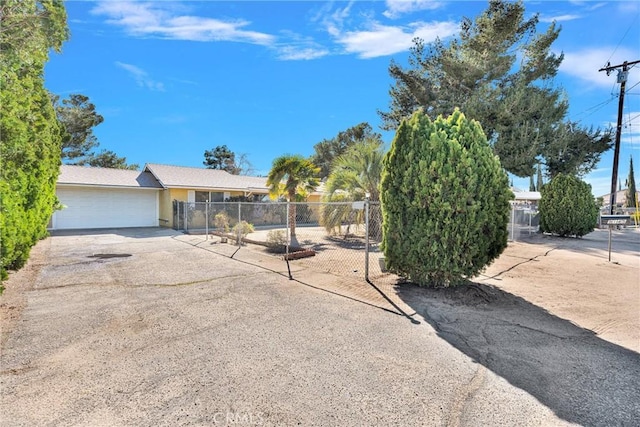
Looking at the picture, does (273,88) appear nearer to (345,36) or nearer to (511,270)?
(345,36)

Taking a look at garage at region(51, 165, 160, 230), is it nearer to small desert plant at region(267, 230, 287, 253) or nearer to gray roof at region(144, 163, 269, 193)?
gray roof at region(144, 163, 269, 193)

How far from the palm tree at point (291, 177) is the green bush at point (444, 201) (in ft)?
24.6

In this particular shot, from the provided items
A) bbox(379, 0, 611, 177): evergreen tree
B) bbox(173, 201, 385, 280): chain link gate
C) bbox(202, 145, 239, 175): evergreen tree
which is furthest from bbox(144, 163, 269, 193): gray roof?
bbox(202, 145, 239, 175): evergreen tree

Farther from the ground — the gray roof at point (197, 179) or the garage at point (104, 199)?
the gray roof at point (197, 179)

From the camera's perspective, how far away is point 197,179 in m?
18.6

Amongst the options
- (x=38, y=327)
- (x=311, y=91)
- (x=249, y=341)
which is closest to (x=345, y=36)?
(x=311, y=91)

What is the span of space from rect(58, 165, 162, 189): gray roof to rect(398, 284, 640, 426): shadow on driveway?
54.6 ft

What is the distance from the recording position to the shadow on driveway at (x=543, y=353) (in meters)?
2.27

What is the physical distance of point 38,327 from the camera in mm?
3543

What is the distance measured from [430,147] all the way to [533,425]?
361 cm

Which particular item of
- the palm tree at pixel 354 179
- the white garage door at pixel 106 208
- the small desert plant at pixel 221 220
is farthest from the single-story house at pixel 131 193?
the palm tree at pixel 354 179

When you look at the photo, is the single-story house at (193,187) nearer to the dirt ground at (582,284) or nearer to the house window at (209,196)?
the house window at (209,196)

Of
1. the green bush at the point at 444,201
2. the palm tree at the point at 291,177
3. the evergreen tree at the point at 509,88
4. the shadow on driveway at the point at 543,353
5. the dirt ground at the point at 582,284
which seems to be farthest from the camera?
the evergreen tree at the point at 509,88

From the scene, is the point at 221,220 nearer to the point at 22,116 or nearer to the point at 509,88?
the point at 22,116
